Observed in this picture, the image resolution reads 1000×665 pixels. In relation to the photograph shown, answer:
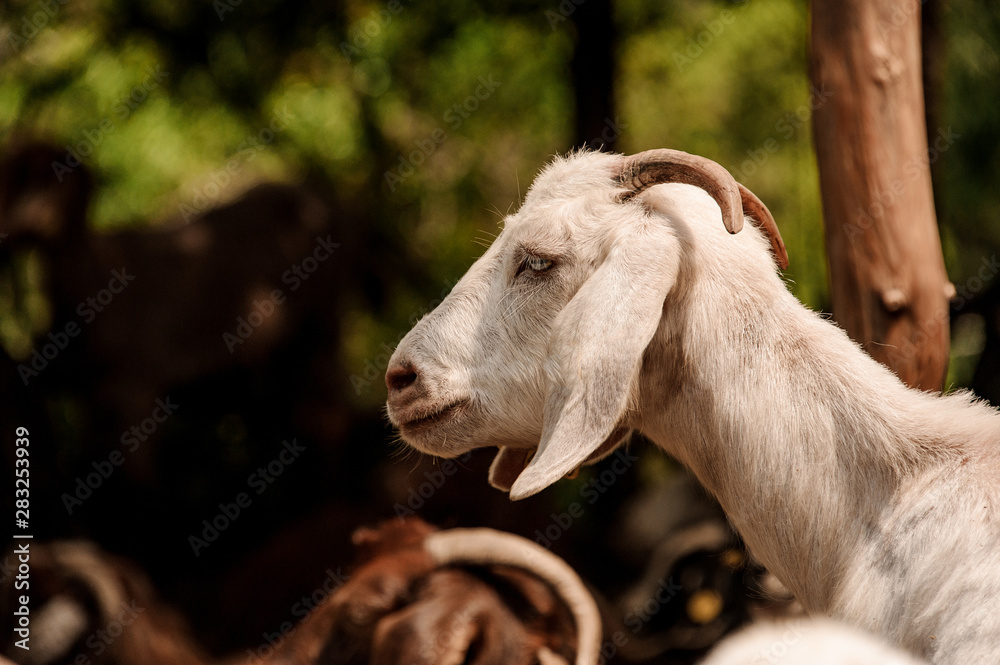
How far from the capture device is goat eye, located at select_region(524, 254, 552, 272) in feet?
7.61

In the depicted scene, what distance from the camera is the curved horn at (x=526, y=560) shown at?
3738 mm

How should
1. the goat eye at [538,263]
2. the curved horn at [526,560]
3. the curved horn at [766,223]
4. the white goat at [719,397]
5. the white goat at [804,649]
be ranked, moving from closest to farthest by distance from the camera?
1. the white goat at [804,649]
2. the white goat at [719,397]
3. the goat eye at [538,263]
4. the curved horn at [766,223]
5. the curved horn at [526,560]

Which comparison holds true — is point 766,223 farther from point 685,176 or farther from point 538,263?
point 538,263

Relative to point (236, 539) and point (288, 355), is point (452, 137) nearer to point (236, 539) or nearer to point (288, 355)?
point (288, 355)

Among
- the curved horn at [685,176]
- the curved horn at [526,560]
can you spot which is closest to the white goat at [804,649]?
the curved horn at [685,176]

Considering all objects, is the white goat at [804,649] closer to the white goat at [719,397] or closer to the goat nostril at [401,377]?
the white goat at [719,397]

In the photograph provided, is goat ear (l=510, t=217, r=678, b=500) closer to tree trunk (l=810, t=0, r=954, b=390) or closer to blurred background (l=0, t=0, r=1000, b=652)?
A: tree trunk (l=810, t=0, r=954, b=390)

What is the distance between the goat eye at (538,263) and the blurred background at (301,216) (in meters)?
3.52

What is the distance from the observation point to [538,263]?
91.8 inches

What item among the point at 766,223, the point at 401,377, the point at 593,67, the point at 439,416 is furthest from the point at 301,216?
the point at 766,223

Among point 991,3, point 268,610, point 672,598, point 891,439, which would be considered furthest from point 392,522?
point 991,3

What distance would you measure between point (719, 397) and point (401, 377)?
826mm

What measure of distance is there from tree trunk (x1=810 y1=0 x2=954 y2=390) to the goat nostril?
74.7 inches

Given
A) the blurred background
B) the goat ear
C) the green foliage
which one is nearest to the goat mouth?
the goat ear
